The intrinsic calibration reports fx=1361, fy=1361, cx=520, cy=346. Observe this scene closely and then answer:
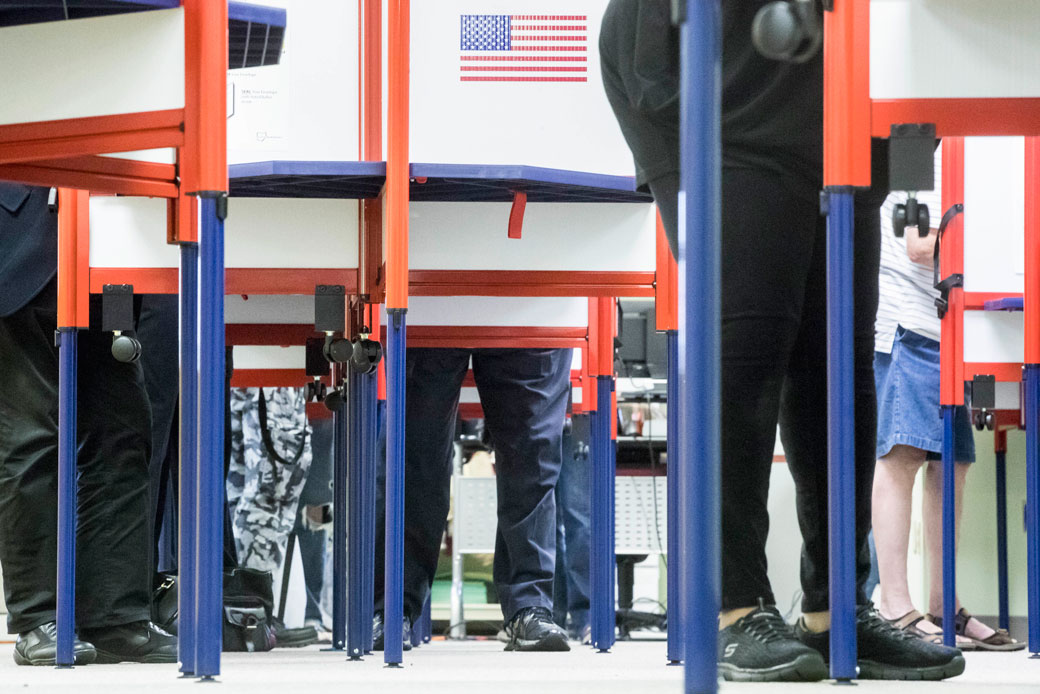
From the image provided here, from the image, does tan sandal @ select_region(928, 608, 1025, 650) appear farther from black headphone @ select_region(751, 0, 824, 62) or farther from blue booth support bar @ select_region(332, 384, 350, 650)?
black headphone @ select_region(751, 0, 824, 62)

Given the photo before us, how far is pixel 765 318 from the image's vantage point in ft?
5.28

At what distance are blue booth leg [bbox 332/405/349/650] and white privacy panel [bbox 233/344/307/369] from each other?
101cm

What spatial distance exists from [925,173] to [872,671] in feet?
1.98

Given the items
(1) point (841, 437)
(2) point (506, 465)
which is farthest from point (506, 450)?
(1) point (841, 437)

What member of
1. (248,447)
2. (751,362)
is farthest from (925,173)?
(248,447)

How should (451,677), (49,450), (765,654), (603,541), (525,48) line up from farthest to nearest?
(603,541) < (525,48) < (49,450) < (451,677) < (765,654)

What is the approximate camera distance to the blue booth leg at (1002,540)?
4418mm

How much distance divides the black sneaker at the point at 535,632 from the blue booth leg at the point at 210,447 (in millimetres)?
1818

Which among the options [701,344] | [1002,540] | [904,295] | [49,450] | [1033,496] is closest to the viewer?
[701,344]

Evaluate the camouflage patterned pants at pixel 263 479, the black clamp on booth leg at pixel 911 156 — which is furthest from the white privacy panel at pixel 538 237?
the camouflage patterned pants at pixel 263 479

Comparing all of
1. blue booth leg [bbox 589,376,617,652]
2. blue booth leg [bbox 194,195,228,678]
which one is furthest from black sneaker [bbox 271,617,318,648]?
blue booth leg [bbox 194,195,228,678]

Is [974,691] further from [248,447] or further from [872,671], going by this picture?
[248,447]

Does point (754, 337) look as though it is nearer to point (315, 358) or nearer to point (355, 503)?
point (355, 503)

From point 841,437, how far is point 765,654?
284 mm
